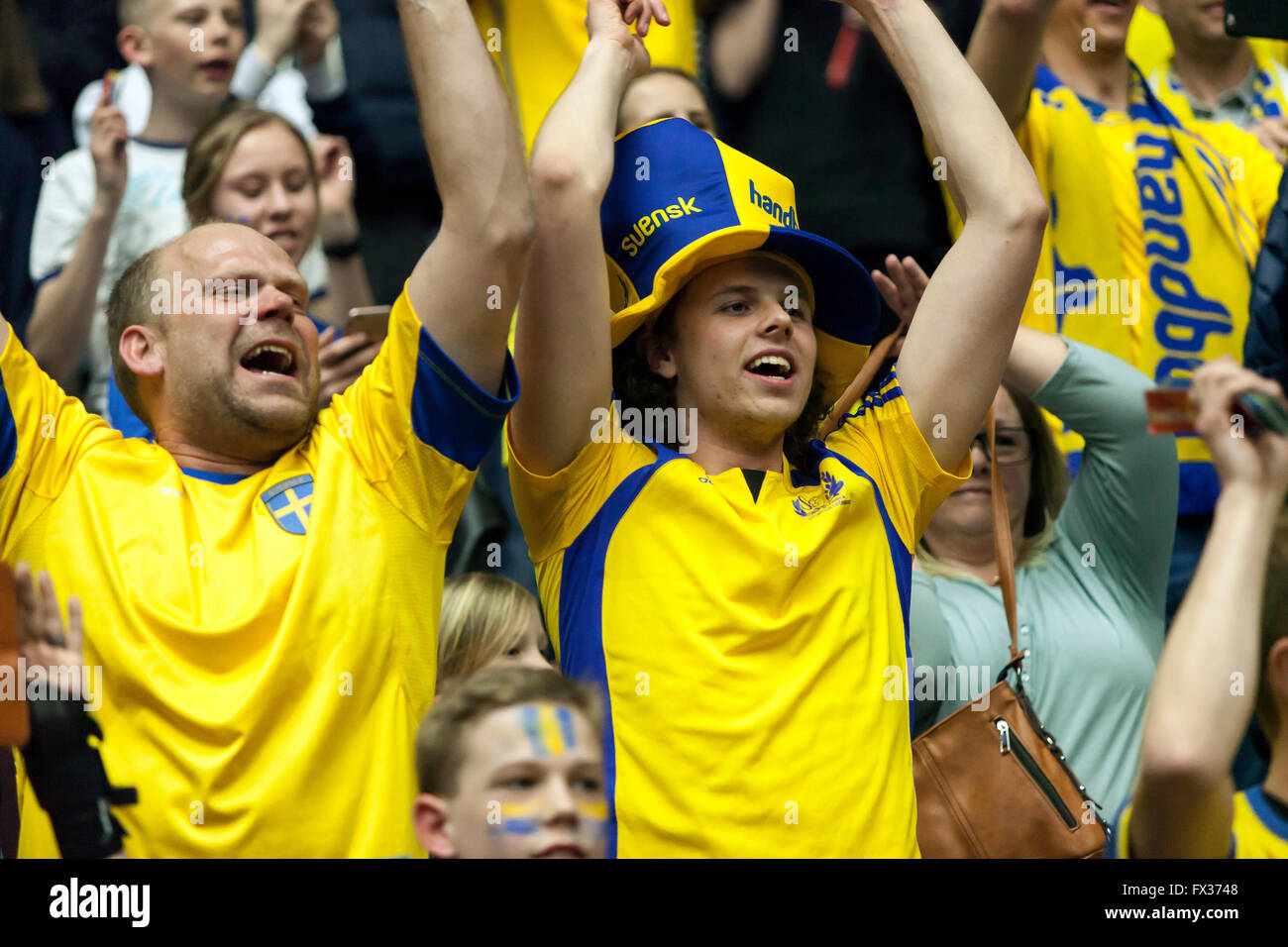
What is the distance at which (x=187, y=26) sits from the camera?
4.11 m

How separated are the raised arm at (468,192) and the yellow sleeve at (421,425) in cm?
3

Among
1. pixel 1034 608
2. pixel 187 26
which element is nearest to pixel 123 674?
pixel 1034 608

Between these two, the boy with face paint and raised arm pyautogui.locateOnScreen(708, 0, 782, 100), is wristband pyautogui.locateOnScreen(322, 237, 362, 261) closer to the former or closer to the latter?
raised arm pyautogui.locateOnScreen(708, 0, 782, 100)

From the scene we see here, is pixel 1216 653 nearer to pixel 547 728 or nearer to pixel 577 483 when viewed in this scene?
pixel 547 728

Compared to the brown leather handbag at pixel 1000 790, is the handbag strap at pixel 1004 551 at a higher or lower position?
higher

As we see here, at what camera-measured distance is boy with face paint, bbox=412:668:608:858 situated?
210 cm

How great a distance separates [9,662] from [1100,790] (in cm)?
180

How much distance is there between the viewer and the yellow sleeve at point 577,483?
8.25 ft

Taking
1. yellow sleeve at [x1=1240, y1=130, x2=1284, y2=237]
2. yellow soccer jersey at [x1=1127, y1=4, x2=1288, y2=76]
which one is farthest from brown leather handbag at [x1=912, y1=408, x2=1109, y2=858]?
yellow soccer jersey at [x1=1127, y1=4, x2=1288, y2=76]

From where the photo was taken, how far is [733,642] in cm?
242

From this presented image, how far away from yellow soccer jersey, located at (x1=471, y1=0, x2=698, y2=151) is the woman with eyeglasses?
3.51 ft
